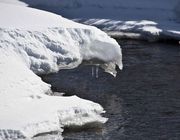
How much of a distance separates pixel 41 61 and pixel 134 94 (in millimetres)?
3031

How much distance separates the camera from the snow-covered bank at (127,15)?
29.0 metres

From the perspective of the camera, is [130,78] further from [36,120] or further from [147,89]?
[36,120]

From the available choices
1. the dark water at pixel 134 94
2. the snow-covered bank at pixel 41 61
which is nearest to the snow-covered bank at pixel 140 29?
the dark water at pixel 134 94

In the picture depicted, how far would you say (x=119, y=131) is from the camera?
49.0 feet

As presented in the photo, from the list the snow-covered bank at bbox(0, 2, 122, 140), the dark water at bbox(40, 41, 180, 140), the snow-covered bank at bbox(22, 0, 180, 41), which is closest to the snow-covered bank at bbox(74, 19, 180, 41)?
the snow-covered bank at bbox(22, 0, 180, 41)

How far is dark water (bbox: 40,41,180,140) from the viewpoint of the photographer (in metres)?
14.8

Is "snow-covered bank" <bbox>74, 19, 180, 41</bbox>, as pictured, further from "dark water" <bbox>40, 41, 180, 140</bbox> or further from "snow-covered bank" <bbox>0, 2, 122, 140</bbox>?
"snow-covered bank" <bbox>0, 2, 122, 140</bbox>

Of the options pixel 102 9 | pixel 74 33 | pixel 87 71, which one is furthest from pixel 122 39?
pixel 74 33

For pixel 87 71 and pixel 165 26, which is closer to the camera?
pixel 87 71

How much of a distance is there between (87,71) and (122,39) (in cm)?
814

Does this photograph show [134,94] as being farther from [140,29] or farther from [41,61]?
[140,29]

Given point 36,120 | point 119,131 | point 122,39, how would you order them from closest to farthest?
point 36,120
point 119,131
point 122,39

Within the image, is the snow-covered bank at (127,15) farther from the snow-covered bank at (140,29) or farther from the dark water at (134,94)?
the dark water at (134,94)

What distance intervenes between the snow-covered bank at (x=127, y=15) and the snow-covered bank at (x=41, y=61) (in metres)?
10.5
